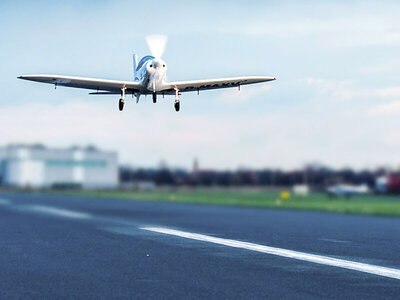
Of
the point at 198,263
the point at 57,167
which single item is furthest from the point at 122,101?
the point at 57,167

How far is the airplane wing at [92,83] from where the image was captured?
2177 cm

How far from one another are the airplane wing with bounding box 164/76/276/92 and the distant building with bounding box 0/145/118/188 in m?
143

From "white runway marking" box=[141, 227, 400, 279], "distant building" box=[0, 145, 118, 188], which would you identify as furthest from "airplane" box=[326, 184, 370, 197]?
"white runway marking" box=[141, 227, 400, 279]

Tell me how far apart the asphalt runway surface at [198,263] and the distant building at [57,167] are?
138 m

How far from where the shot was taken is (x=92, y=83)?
24.0 metres

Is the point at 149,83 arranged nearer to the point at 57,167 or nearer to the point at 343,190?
the point at 343,190

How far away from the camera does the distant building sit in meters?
167

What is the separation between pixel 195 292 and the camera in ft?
45.3

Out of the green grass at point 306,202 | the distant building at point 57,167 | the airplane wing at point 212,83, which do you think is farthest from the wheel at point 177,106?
the distant building at point 57,167

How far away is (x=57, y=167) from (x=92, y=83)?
496 feet

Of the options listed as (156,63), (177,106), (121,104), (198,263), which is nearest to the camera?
(198,263)

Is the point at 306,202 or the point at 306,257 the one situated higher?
the point at 306,202

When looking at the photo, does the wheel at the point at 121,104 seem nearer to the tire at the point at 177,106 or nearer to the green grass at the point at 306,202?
the tire at the point at 177,106

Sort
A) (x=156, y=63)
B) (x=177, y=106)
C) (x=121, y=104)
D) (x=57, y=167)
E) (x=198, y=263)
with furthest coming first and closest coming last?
(x=57, y=167), (x=156, y=63), (x=121, y=104), (x=177, y=106), (x=198, y=263)
